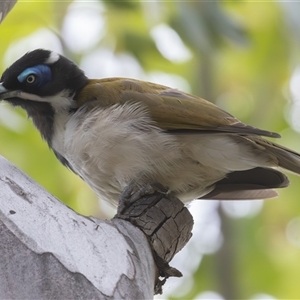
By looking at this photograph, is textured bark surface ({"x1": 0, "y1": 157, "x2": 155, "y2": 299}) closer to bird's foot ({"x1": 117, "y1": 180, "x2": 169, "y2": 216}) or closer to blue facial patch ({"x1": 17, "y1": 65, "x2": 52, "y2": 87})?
bird's foot ({"x1": 117, "y1": 180, "x2": 169, "y2": 216})

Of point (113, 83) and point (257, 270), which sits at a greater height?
point (113, 83)

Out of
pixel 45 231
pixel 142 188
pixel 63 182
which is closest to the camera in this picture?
pixel 45 231

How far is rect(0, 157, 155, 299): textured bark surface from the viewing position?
2123mm

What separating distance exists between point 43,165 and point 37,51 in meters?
1.67

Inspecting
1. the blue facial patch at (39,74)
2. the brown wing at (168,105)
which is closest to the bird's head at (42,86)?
the blue facial patch at (39,74)

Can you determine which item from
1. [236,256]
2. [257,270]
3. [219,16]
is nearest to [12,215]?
[219,16]

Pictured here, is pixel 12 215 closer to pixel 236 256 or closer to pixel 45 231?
pixel 45 231

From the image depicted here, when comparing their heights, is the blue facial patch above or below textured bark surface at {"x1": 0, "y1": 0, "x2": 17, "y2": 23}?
below

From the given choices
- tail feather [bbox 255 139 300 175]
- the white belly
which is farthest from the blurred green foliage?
tail feather [bbox 255 139 300 175]

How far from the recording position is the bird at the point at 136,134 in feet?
12.0

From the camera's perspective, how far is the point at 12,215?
231 cm

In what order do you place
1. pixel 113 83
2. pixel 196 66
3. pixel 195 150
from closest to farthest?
pixel 195 150, pixel 113 83, pixel 196 66

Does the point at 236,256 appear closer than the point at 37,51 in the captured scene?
No

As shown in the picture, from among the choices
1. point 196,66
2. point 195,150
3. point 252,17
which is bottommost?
point 195,150
